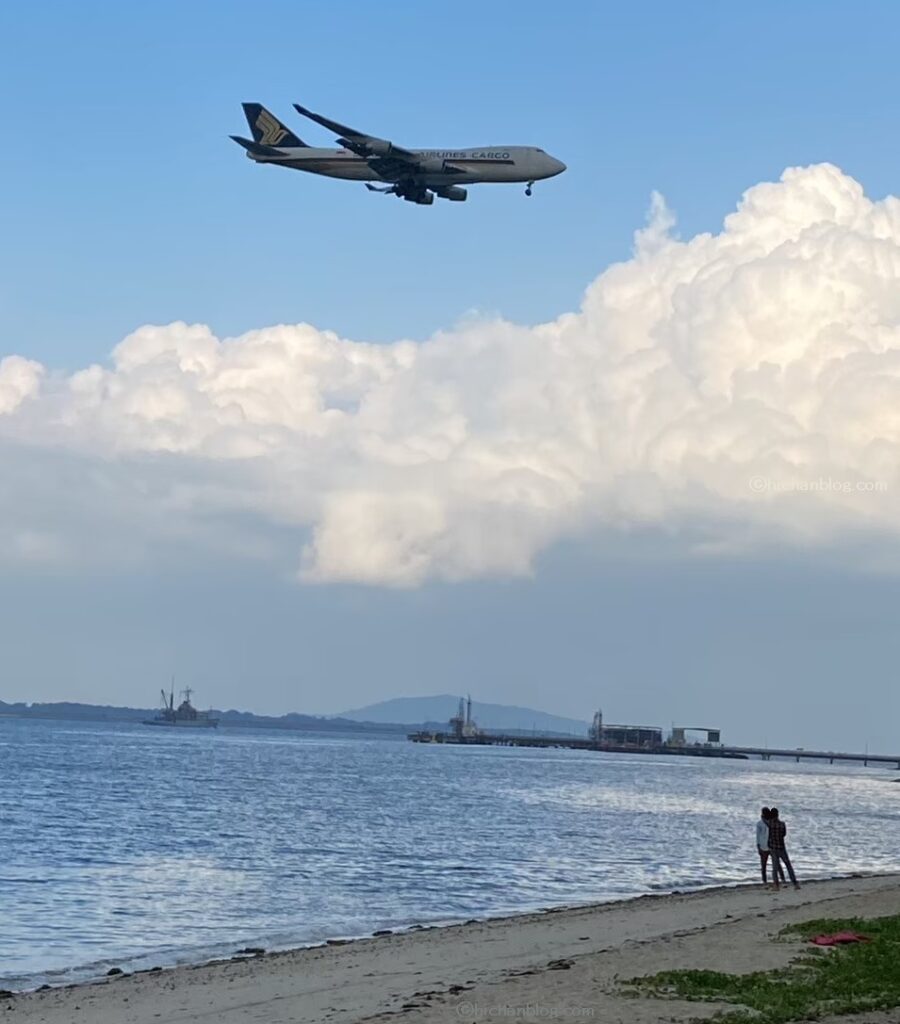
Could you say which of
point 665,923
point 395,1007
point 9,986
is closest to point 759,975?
point 395,1007

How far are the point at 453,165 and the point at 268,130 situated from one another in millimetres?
19891

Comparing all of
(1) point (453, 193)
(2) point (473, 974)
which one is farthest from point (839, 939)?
(1) point (453, 193)

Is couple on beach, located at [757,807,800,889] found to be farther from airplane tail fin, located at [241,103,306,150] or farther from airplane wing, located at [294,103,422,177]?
airplane tail fin, located at [241,103,306,150]

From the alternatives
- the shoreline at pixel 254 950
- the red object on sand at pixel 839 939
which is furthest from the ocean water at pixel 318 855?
the red object on sand at pixel 839 939

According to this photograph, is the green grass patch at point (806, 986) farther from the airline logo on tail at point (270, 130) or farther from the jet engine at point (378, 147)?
the airline logo on tail at point (270, 130)

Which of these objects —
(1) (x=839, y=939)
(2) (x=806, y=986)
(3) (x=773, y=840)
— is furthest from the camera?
(3) (x=773, y=840)

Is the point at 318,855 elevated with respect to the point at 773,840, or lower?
lower

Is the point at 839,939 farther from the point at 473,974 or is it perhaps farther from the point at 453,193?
the point at 453,193

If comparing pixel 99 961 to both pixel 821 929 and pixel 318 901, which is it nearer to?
pixel 318 901

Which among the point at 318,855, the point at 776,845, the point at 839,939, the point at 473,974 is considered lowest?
the point at 318,855

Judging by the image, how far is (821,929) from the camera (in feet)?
94.3

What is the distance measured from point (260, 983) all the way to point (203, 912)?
1601cm

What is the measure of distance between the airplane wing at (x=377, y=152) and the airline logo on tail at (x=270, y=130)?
1736 centimetres

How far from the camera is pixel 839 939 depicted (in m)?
26.7
